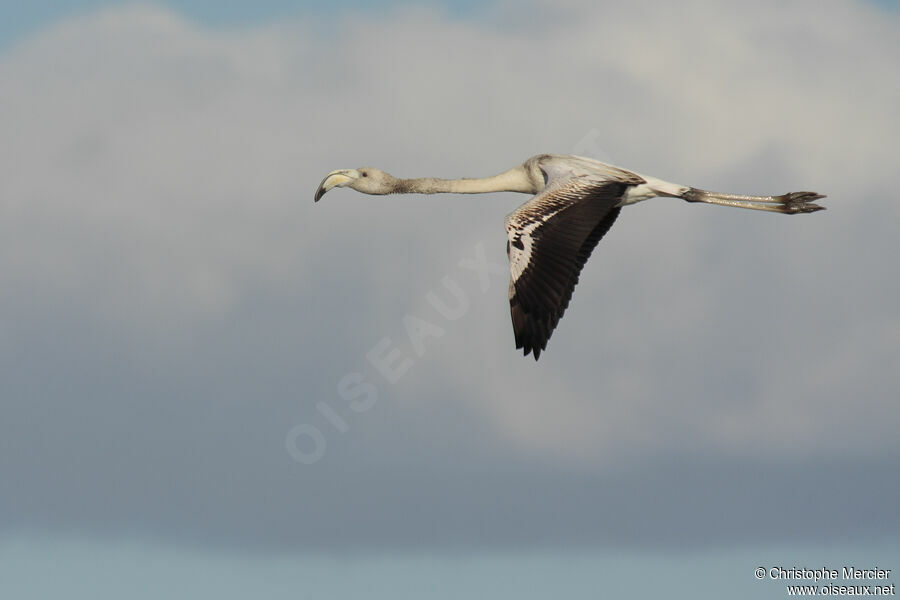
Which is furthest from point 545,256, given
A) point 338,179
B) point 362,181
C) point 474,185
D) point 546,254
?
point 338,179

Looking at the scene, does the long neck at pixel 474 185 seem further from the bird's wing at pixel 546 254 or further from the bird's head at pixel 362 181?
the bird's wing at pixel 546 254

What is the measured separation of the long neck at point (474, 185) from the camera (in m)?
30.3

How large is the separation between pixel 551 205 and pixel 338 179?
5700 millimetres

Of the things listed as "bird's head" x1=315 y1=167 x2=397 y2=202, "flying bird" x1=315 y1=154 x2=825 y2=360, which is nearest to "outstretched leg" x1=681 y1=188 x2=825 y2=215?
"flying bird" x1=315 y1=154 x2=825 y2=360

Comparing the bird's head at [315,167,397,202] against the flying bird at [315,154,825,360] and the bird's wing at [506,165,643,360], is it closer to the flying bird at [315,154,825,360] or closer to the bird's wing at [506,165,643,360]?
the flying bird at [315,154,825,360]

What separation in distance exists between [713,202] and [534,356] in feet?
21.3

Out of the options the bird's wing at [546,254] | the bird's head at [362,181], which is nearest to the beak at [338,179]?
the bird's head at [362,181]

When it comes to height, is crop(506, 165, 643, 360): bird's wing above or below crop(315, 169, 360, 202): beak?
below

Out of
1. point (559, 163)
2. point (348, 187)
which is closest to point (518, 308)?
point (559, 163)

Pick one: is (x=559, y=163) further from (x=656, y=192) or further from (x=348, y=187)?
(x=348, y=187)

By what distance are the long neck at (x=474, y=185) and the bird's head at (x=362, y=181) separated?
0.19 metres

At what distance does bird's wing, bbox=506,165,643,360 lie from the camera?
25078 millimetres

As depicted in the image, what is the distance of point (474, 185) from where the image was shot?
30562mm

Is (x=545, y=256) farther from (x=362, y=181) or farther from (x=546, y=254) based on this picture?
(x=362, y=181)
